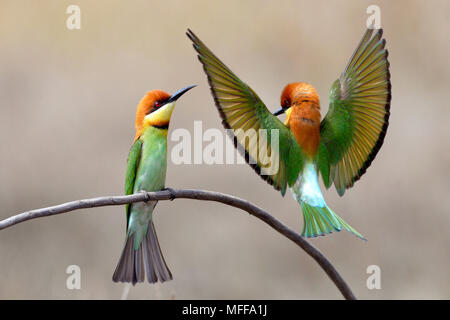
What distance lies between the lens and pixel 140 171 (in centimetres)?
141

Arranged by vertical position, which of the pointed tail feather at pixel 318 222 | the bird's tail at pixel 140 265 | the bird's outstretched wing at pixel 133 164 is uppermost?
the bird's outstretched wing at pixel 133 164

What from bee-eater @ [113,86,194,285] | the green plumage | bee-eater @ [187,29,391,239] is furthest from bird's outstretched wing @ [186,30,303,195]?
the green plumage

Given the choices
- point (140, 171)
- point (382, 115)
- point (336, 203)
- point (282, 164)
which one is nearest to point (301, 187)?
point (282, 164)

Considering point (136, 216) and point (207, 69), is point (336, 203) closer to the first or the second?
point (136, 216)

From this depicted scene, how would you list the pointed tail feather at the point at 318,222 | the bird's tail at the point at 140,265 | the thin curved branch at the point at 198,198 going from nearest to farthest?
the thin curved branch at the point at 198,198 < the pointed tail feather at the point at 318,222 < the bird's tail at the point at 140,265

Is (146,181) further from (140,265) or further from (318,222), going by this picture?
(318,222)

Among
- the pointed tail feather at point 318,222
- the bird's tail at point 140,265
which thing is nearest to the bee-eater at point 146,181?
the bird's tail at point 140,265

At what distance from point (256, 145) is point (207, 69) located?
6.5 inches

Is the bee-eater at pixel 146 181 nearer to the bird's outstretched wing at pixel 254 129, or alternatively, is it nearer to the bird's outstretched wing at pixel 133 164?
the bird's outstretched wing at pixel 133 164

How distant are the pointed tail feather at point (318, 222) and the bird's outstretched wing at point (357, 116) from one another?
5 cm

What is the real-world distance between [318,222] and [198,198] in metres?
0.19

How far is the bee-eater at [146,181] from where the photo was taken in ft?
3.96

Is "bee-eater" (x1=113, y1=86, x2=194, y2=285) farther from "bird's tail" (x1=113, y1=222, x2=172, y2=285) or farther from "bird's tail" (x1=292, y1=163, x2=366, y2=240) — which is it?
"bird's tail" (x1=292, y1=163, x2=366, y2=240)

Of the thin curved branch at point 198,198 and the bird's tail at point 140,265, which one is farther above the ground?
the thin curved branch at point 198,198
